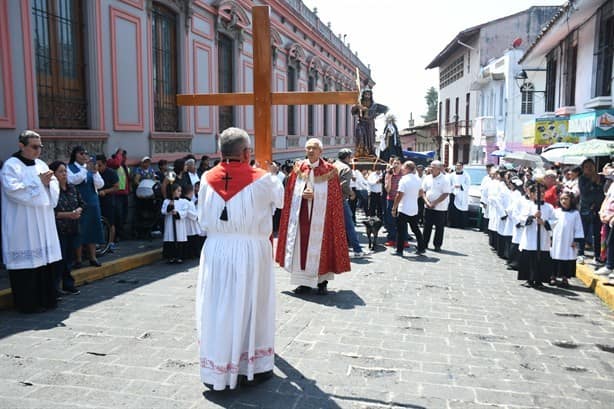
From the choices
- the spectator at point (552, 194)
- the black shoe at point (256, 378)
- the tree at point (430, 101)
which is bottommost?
the black shoe at point (256, 378)

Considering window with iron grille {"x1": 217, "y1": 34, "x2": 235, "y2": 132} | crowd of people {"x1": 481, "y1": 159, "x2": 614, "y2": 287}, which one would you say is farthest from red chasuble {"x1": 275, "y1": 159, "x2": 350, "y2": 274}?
window with iron grille {"x1": 217, "y1": 34, "x2": 235, "y2": 132}

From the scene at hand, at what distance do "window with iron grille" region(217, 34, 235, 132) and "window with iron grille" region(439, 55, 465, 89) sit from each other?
24.6 meters

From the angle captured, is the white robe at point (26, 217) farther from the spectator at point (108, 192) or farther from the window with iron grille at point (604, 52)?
the window with iron grille at point (604, 52)

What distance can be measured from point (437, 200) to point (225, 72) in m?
8.66

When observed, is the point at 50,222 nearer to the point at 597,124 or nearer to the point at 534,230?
the point at 534,230

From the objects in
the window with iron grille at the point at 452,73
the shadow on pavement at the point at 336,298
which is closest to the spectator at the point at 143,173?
the shadow on pavement at the point at 336,298

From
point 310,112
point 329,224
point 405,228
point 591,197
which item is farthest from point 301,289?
point 310,112

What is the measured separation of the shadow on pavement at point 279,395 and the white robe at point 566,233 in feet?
16.5

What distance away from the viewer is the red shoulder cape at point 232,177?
3.78 metres

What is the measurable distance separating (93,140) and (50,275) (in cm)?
448

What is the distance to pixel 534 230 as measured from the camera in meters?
7.48

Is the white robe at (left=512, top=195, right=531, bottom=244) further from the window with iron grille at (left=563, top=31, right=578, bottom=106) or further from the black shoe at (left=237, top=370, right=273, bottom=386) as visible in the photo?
the window with iron grille at (left=563, top=31, right=578, bottom=106)

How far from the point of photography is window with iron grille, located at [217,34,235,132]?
51.3 ft

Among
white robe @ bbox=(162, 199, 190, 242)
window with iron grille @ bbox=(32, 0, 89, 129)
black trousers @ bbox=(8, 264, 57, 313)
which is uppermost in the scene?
window with iron grille @ bbox=(32, 0, 89, 129)
